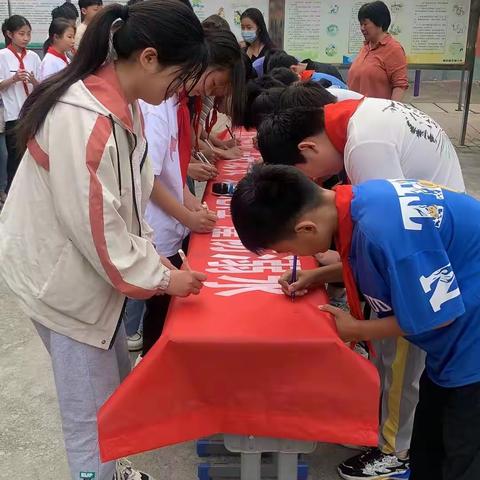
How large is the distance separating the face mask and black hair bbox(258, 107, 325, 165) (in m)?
3.18

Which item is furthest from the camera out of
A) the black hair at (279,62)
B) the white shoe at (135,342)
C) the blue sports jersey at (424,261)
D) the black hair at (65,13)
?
the black hair at (65,13)

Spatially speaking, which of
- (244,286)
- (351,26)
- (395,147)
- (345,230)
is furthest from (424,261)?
(351,26)

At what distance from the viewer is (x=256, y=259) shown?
1.85m

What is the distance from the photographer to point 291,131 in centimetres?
176

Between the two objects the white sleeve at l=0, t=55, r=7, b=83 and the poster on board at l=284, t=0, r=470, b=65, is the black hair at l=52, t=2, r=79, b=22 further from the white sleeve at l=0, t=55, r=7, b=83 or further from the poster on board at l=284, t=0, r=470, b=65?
the poster on board at l=284, t=0, r=470, b=65

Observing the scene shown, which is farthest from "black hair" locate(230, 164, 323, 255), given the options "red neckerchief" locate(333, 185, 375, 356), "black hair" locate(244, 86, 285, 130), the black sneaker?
the black sneaker

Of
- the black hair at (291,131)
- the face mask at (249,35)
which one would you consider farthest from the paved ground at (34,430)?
the face mask at (249,35)

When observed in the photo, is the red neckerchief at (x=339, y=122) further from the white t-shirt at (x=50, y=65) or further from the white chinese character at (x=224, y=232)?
the white t-shirt at (x=50, y=65)

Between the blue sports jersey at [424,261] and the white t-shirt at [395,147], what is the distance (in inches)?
8.1

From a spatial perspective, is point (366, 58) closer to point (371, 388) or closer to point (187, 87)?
point (187, 87)

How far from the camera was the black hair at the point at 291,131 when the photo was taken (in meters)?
1.75

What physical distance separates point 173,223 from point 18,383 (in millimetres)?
1107

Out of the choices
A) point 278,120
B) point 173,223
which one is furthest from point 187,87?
point 173,223

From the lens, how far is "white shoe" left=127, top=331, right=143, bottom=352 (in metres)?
2.82
